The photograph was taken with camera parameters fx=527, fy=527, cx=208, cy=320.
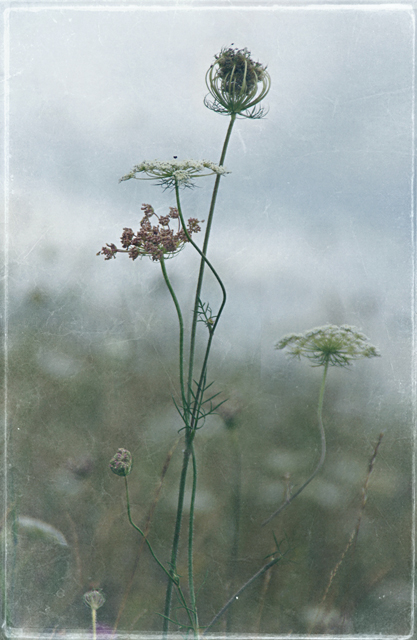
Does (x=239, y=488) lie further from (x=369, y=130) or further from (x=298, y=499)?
(x=369, y=130)

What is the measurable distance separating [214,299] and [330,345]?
39cm

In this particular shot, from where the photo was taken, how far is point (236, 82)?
155 centimetres

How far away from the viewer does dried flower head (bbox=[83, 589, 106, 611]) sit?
1.65 m

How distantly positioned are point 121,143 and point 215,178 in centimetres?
33

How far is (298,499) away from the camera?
5.54 feet

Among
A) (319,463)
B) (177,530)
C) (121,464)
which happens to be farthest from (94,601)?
(319,463)

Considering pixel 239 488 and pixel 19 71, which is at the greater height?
pixel 19 71

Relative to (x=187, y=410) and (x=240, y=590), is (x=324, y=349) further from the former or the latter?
(x=240, y=590)

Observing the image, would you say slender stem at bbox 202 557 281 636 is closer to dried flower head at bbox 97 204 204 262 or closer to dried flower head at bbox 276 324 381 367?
dried flower head at bbox 276 324 381 367

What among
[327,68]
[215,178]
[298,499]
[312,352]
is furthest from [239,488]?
[327,68]

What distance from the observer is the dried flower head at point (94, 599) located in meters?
1.65

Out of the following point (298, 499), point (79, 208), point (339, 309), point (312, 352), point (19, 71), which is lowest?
point (298, 499)

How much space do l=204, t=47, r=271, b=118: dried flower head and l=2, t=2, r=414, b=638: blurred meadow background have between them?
12 centimetres

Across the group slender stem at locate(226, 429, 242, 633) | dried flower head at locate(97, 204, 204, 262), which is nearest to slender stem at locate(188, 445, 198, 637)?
slender stem at locate(226, 429, 242, 633)
